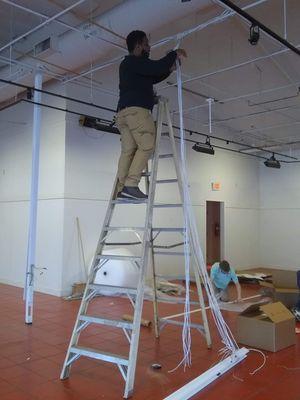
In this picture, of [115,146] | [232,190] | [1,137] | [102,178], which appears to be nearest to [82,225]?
[102,178]

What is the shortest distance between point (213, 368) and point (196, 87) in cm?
649

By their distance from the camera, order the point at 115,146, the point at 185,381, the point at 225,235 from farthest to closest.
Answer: the point at 225,235 → the point at 115,146 → the point at 185,381

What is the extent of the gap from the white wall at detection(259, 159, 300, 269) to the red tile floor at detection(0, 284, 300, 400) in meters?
7.34

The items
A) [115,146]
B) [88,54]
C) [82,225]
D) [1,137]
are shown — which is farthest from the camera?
[1,137]

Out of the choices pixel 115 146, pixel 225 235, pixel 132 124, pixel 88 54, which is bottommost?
pixel 225 235

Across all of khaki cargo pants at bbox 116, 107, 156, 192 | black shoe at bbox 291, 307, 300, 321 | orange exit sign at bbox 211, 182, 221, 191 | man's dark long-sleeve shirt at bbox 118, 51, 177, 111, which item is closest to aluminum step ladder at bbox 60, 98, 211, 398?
khaki cargo pants at bbox 116, 107, 156, 192

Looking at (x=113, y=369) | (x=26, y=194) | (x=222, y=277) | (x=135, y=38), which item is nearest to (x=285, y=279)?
(x=222, y=277)

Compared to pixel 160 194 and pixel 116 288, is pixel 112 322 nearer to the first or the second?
pixel 116 288

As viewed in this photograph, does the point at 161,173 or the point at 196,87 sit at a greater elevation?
the point at 196,87

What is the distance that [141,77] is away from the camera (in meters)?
3.38

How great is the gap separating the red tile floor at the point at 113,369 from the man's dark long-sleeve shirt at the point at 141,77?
91.5 inches

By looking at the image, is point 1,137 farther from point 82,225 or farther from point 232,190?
point 232,190

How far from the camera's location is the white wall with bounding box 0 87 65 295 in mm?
7562

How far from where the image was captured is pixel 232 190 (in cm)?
1163
